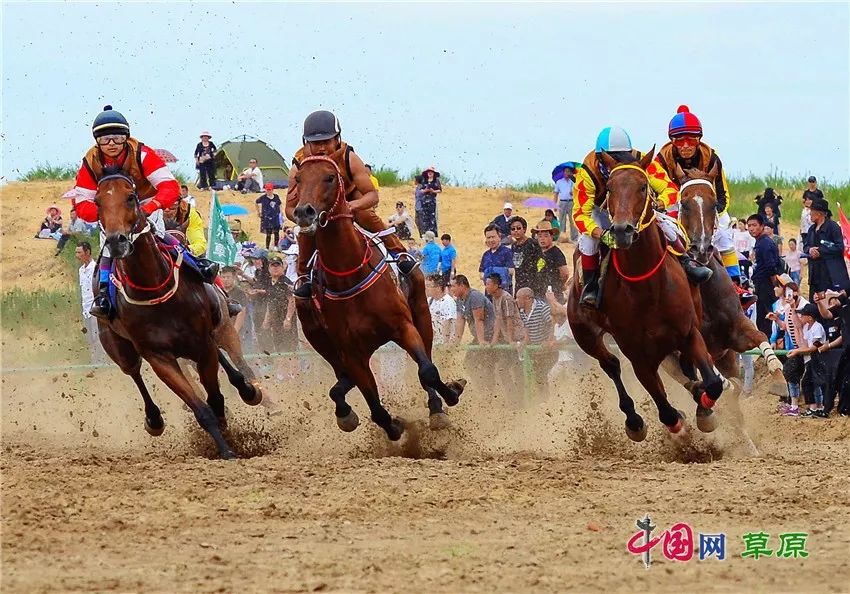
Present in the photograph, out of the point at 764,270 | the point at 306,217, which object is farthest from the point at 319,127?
the point at 764,270

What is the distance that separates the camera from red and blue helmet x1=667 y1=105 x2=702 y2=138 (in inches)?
514

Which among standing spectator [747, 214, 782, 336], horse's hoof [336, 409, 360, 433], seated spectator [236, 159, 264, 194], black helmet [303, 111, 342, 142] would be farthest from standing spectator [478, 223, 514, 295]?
seated spectator [236, 159, 264, 194]

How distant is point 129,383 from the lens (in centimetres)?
1895

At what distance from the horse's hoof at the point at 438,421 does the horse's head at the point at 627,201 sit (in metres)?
2.60

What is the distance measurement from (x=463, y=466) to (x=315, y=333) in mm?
2145

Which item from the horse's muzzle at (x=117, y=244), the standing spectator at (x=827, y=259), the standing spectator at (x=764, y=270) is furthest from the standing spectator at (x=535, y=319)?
the horse's muzzle at (x=117, y=244)

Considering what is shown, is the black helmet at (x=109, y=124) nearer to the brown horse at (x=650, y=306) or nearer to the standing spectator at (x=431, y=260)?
the brown horse at (x=650, y=306)

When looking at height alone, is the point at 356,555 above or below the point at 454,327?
below

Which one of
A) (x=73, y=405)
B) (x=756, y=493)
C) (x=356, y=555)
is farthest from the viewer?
(x=73, y=405)

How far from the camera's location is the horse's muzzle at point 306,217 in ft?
37.0

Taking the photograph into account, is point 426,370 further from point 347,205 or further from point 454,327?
point 454,327

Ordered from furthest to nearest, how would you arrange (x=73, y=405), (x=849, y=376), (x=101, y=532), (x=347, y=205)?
(x=73, y=405) → (x=849, y=376) → (x=347, y=205) → (x=101, y=532)

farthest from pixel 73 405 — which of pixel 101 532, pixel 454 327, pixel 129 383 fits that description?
pixel 101 532

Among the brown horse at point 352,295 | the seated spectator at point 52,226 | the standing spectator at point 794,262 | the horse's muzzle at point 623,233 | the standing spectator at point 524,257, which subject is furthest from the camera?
the seated spectator at point 52,226
